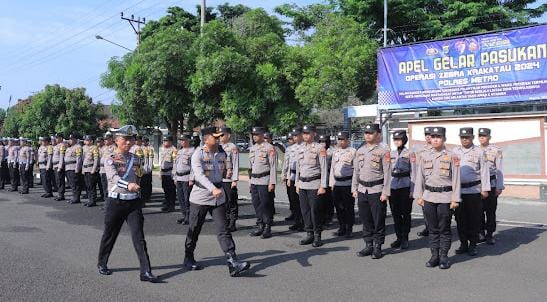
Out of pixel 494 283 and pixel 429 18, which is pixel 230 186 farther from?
pixel 429 18

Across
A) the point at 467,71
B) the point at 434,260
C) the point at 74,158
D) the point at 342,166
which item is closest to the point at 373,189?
the point at 434,260

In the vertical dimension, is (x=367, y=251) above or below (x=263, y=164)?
below

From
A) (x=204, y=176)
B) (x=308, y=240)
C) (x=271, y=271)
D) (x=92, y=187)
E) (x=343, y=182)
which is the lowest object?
(x=271, y=271)

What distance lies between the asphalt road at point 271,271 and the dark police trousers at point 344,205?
39cm

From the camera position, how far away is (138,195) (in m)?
6.29

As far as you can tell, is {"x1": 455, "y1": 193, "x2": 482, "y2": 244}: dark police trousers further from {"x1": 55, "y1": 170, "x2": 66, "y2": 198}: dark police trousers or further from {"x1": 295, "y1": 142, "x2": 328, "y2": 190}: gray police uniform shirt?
{"x1": 55, "y1": 170, "x2": 66, "y2": 198}: dark police trousers

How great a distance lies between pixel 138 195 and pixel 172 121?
15.9m

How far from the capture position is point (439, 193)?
670cm

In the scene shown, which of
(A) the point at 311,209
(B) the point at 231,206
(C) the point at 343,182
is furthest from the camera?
(B) the point at 231,206

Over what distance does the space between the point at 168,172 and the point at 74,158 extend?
10.4 ft

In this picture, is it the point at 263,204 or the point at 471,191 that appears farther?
the point at 263,204

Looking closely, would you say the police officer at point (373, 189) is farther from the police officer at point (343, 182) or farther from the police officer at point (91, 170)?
the police officer at point (91, 170)

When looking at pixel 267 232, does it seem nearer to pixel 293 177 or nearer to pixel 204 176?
pixel 293 177

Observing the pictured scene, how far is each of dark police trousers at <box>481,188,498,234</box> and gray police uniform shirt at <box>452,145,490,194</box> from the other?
26.5 inches
